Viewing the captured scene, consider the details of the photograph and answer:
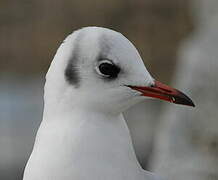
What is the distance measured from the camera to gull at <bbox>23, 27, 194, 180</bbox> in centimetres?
251

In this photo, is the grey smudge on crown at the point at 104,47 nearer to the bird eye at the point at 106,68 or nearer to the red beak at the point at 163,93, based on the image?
the bird eye at the point at 106,68

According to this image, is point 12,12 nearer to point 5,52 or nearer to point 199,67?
point 5,52

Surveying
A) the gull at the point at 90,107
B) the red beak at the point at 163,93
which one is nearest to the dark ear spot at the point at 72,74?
the gull at the point at 90,107

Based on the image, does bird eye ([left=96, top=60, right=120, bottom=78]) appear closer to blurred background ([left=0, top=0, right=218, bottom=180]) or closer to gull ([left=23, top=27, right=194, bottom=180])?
gull ([left=23, top=27, right=194, bottom=180])

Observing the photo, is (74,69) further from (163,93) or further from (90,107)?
(163,93)

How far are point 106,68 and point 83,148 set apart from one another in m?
0.23

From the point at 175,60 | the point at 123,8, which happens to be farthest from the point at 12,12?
the point at 175,60

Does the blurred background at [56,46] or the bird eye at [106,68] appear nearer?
the bird eye at [106,68]

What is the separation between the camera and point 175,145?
510cm

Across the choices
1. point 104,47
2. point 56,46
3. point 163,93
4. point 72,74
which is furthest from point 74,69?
point 56,46

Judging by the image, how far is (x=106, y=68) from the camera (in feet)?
8.13

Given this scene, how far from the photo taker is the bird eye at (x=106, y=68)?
2473 mm

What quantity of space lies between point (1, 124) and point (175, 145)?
3.04 m

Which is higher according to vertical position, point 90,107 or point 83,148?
point 90,107
